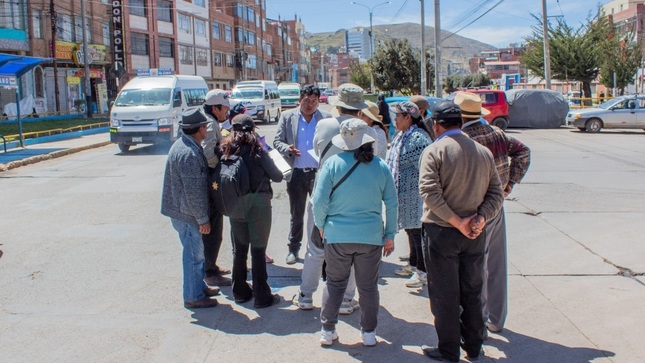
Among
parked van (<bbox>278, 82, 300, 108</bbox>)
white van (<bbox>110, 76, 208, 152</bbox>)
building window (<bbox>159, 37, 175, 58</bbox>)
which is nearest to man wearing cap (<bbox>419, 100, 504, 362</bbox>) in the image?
white van (<bbox>110, 76, 208, 152</bbox>)

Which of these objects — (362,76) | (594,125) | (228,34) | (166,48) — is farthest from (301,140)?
(362,76)

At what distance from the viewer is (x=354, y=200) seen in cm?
416

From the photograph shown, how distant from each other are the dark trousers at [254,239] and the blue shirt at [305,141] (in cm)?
110

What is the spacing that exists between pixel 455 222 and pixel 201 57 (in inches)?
2364

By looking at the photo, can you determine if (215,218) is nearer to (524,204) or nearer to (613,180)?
(524,204)

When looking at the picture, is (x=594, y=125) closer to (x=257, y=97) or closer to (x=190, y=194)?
(x=257, y=97)

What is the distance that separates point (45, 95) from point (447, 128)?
124 ft

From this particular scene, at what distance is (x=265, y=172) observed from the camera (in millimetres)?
5133

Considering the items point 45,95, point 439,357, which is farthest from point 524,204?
point 45,95

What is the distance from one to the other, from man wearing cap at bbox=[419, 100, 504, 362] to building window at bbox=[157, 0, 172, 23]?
51.2m

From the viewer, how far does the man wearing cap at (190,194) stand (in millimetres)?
5023

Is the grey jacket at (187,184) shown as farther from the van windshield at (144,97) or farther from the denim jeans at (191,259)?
the van windshield at (144,97)

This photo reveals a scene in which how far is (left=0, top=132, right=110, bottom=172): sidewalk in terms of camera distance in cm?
1659

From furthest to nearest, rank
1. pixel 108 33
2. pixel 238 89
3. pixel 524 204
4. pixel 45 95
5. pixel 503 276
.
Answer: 1. pixel 108 33
2. pixel 45 95
3. pixel 238 89
4. pixel 524 204
5. pixel 503 276
